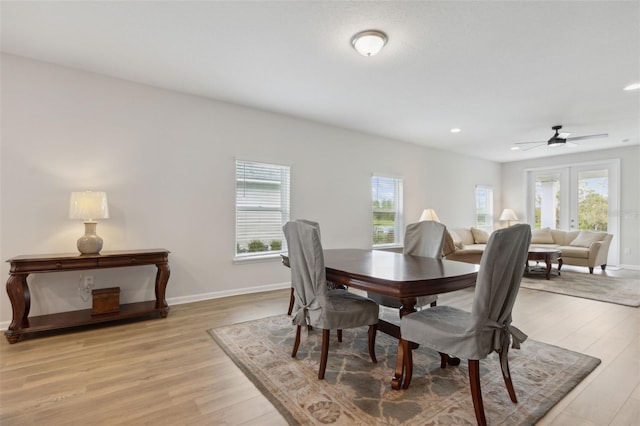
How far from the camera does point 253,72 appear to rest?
3.28 meters

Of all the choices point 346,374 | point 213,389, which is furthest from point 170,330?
point 346,374

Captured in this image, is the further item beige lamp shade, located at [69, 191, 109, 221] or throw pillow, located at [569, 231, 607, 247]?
throw pillow, located at [569, 231, 607, 247]

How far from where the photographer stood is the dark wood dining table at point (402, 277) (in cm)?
179

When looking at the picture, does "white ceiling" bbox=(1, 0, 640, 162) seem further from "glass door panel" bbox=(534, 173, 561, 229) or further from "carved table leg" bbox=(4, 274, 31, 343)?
"glass door panel" bbox=(534, 173, 561, 229)

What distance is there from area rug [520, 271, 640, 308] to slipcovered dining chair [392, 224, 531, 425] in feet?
11.4

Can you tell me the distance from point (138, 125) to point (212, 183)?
3.44 ft

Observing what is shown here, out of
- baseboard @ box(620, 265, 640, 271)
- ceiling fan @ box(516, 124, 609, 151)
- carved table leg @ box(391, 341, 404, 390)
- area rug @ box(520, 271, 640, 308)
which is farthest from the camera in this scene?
baseboard @ box(620, 265, 640, 271)

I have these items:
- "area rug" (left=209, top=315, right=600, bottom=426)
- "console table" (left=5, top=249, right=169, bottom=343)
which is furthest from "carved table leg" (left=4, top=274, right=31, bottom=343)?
"area rug" (left=209, top=315, right=600, bottom=426)

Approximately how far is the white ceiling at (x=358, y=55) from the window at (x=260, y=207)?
912mm

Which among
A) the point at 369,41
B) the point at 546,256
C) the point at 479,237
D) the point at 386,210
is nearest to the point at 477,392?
the point at 369,41

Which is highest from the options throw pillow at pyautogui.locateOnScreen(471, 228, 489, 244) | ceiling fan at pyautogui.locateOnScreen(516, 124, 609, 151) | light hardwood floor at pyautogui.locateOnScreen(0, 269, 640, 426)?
ceiling fan at pyautogui.locateOnScreen(516, 124, 609, 151)

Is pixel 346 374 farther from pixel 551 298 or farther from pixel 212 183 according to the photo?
pixel 551 298

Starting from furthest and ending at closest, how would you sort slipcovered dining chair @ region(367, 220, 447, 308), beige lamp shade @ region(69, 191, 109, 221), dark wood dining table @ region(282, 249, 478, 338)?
beige lamp shade @ region(69, 191, 109, 221) → slipcovered dining chair @ region(367, 220, 447, 308) → dark wood dining table @ region(282, 249, 478, 338)

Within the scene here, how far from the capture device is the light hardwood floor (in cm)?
169
